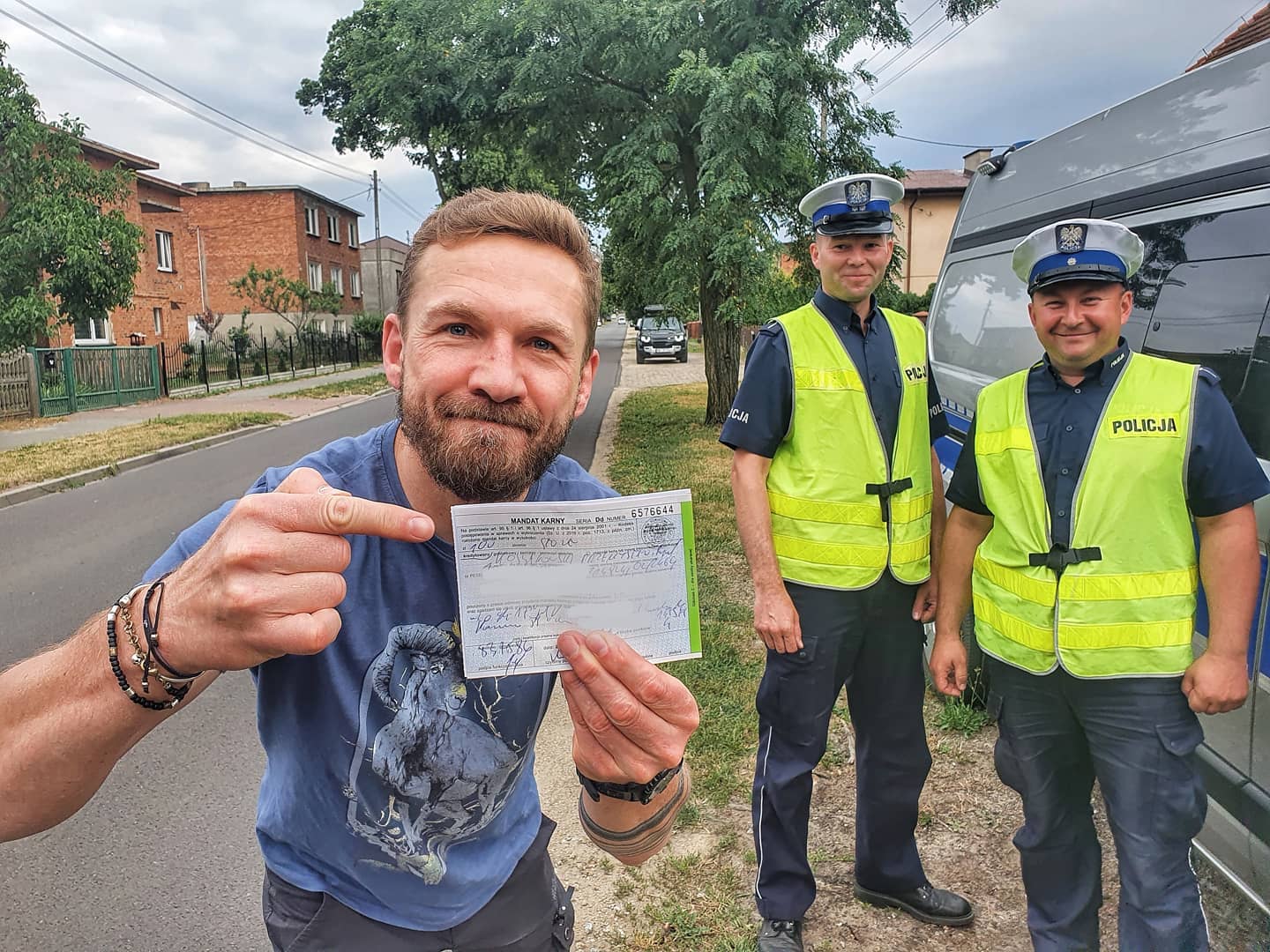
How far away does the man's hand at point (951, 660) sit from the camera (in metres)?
2.69

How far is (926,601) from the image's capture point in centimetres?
287

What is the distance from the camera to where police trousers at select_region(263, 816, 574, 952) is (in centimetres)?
152

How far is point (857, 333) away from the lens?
2885mm

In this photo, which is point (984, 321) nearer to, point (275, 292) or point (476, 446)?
point (476, 446)

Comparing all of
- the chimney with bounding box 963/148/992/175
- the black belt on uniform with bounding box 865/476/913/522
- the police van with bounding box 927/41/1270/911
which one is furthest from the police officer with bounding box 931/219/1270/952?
the chimney with bounding box 963/148/992/175

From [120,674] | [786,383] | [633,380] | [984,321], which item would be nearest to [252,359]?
[633,380]

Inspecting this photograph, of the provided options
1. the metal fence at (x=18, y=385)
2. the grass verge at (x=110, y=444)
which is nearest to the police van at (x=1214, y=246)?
the grass verge at (x=110, y=444)

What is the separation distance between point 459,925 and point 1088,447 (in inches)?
73.2

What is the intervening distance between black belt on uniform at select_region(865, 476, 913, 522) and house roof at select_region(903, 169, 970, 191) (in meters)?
39.0

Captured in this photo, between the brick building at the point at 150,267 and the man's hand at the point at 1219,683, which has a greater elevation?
the brick building at the point at 150,267

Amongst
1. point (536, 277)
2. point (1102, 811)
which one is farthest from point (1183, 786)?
point (536, 277)

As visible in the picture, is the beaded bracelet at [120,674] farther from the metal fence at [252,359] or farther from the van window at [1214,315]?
the metal fence at [252,359]

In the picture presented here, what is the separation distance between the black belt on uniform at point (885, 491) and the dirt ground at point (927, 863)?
133 centimetres

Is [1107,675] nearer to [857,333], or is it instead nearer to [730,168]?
[857,333]
